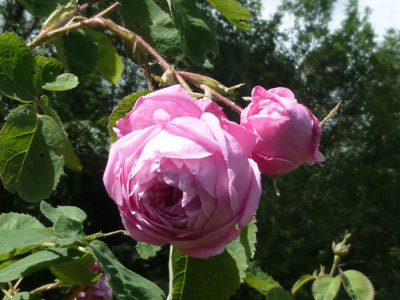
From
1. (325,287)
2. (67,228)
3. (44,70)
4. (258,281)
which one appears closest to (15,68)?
(44,70)

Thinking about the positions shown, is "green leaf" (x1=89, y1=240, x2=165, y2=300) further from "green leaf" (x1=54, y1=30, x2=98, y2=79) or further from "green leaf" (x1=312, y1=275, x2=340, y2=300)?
"green leaf" (x1=312, y1=275, x2=340, y2=300)

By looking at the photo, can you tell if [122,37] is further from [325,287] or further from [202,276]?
[325,287]

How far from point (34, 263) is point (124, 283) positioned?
7 centimetres

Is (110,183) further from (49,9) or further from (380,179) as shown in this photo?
(380,179)

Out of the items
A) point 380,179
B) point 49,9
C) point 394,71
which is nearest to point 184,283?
point 49,9

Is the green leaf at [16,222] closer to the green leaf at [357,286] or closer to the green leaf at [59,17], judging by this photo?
the green leaf at [59,17]

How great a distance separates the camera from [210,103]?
26 cm

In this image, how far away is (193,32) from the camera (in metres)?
0.44

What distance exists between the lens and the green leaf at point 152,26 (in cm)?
44

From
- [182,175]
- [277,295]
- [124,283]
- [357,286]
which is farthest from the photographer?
[357,286]

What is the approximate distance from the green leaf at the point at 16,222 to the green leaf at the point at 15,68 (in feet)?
0.45

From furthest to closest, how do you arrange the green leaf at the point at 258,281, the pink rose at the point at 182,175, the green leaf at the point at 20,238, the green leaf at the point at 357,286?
1. the green leaf at the point at 357,286
2. the green leaf at the point at 258,281
3. the green leaf at the point at 20,238
4. the pink rose at the point at 182,175

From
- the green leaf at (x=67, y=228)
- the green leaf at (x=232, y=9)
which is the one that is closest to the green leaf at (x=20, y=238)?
the green leaf at (x=67, y=228)

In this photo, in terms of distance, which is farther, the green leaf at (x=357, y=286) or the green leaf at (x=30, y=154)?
the green leaf at (x=357, y=286)
